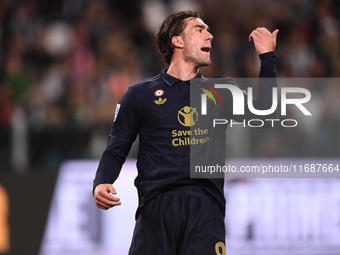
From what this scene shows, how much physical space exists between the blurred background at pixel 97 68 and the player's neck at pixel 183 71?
2442mm

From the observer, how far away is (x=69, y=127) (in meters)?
6.06

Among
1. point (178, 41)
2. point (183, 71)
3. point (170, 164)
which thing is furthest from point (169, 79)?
point (170, 164)

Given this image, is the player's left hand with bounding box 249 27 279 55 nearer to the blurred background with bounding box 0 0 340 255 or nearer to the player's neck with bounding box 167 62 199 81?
the player's neck with bounding box 167 62 199 81

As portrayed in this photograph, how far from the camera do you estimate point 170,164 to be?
10.0 feet

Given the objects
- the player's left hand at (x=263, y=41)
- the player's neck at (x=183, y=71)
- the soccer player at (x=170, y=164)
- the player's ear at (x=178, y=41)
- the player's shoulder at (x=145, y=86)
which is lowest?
the soccer player at (x=170, y=164)

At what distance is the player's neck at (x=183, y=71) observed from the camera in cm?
335

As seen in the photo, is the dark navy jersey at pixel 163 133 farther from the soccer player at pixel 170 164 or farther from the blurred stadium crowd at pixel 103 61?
the blurred stadium crowd at pixel 103 61

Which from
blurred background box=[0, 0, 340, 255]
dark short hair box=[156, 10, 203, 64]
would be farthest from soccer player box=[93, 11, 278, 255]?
blurred background box=[0, 0, 340, 255]

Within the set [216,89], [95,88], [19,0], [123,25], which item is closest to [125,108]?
[216,89]

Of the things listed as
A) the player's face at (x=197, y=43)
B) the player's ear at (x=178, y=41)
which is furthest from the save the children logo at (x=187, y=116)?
the player's ear at (x=178, y=41)

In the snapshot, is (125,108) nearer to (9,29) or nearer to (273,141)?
(273,141)

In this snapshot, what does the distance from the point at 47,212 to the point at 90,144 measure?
0.91 metres

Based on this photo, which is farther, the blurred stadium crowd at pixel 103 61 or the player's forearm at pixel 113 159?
the blurred stadium crowd at pixel 103 61

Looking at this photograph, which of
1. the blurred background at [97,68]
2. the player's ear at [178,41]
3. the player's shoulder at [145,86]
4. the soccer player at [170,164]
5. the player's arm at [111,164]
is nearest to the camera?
the soccer player at [170,164]
